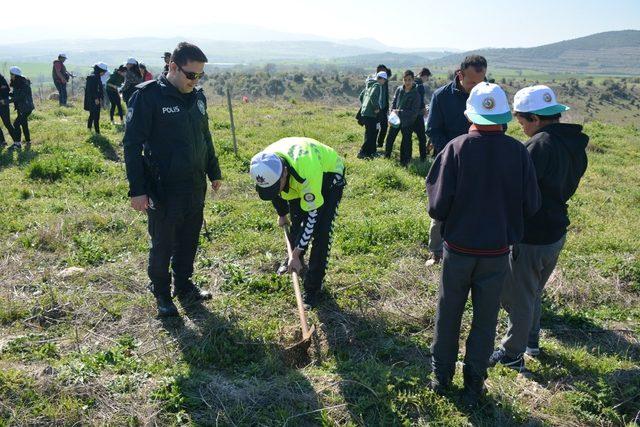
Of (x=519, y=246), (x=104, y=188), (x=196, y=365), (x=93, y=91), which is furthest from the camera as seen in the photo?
(x=93, y=91)

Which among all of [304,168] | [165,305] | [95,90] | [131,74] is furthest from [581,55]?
[165,305]

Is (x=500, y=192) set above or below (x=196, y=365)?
above

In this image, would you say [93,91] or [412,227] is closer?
[412,227]

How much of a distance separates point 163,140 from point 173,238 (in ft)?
2.83

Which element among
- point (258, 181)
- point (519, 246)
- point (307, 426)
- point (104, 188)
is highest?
point (258, 181)

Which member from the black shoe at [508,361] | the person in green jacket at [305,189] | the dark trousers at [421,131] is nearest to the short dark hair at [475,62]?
the person in green jacket at [305,189]

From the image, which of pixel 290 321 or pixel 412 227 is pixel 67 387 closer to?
pixel 290 321

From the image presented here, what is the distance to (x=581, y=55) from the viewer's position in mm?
174125

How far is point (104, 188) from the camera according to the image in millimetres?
7699

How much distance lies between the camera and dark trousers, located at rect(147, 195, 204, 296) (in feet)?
13.4

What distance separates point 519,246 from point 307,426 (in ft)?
6.45

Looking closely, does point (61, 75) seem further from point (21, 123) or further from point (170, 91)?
point (170, 91)

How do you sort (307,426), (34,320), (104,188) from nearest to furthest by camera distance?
(307,426) < (34,320) < (104,188)

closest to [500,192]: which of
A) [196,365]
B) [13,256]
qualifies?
[196,365]
